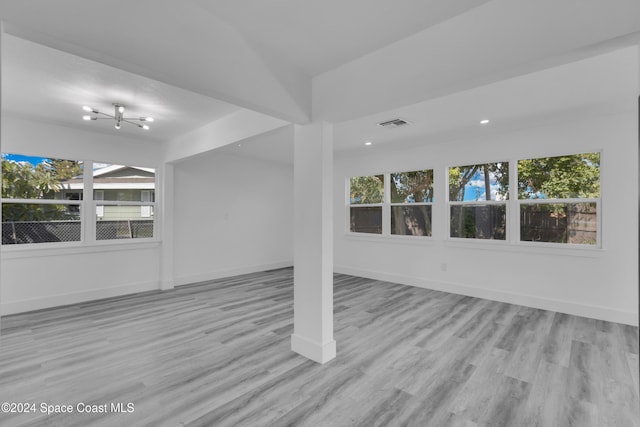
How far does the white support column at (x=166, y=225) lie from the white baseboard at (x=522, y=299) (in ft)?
12.3

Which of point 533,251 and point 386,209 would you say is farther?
point 386,209

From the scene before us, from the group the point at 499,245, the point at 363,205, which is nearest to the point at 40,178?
the point at 363,205

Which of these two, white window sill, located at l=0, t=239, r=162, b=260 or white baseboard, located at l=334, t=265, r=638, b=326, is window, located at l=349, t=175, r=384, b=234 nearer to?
white baseboard, located at l=334, t=265, r=638, b=326

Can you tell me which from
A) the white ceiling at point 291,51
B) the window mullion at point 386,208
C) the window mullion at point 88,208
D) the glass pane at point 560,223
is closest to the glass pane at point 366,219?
the window mullion at point 386,208

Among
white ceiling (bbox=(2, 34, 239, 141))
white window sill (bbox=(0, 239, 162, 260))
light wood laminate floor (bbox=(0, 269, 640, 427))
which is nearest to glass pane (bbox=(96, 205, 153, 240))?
white window sill (bbox=(0, 239, 162, 260))

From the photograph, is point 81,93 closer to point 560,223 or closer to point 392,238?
point 392,238

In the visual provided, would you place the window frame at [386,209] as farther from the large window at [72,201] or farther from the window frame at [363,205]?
the large window at [72,201]

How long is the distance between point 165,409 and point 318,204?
6.12 feet

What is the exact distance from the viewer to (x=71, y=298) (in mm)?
4328

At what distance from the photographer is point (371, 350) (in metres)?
2.87

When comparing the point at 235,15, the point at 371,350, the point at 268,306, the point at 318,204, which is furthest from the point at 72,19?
the point at 268,306

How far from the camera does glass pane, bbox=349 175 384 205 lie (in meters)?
6.05

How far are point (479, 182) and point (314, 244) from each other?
340cm

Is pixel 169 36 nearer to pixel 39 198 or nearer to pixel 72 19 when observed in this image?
pixel 72 19
